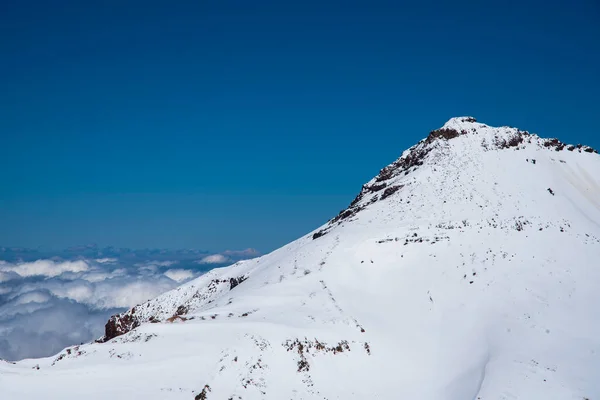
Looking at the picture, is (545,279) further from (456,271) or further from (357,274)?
(357,274)

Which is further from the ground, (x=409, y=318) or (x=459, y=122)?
(x=459, y=122)

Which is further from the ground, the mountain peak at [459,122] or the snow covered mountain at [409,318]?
the mountain peak at [459,122]

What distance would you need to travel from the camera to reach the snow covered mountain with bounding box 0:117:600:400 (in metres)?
19.1

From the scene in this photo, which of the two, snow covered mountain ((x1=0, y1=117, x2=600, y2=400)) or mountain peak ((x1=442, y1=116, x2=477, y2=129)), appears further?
mountain peak ((x1=442, y1=116, x2=477, y2=129))

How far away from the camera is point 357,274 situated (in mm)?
34500

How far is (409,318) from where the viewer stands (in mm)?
29641

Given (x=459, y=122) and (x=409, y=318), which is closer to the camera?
(x=409, y=318)

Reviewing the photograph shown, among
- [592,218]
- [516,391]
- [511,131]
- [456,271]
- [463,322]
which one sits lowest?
[516,391]

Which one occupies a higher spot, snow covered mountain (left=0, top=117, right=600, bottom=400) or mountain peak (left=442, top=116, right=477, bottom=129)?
mountain peak (left=442, top=116, right=477, bottom=129)

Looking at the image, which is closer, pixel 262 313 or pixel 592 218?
pixel 262 313

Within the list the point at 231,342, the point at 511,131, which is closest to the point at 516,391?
the point at 231,342

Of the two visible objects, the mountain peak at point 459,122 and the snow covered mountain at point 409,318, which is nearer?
the snow covered mountain at point 409,318

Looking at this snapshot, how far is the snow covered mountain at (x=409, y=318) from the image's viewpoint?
62.8ft

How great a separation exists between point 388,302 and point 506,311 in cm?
794
